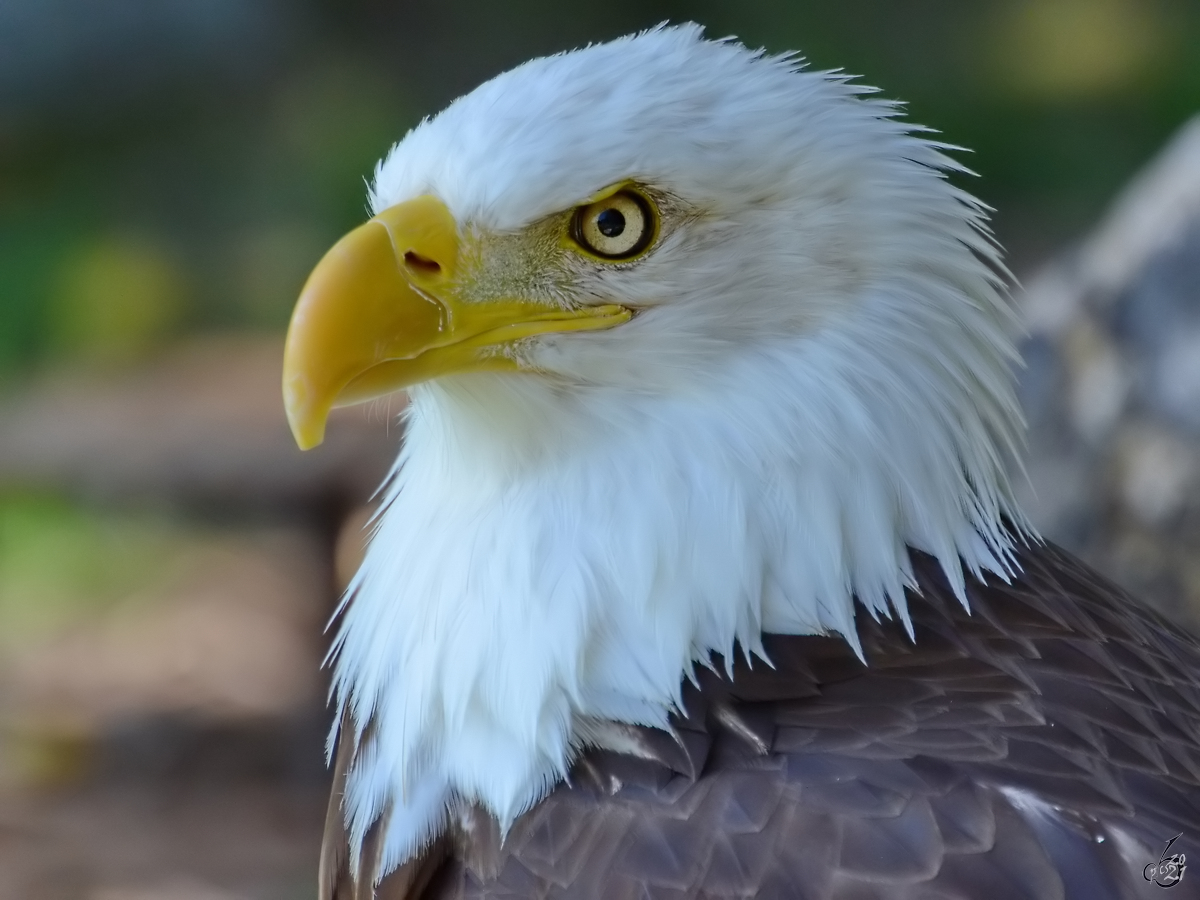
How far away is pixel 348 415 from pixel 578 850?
2.61 m

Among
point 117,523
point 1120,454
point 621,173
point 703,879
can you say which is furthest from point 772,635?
point 117,523

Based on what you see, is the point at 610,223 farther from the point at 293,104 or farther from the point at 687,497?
the point at 293,104

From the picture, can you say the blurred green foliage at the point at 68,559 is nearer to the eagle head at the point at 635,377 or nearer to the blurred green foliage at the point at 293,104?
the blurred green foliage at the point at 293,104

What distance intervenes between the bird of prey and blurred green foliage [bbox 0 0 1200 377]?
11.3ft

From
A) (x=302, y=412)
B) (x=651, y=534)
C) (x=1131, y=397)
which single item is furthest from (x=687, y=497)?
(x=1131, y=397)

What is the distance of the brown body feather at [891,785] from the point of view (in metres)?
1.17

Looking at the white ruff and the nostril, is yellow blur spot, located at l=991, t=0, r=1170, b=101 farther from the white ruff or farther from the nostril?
the nostril

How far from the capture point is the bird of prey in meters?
1.26

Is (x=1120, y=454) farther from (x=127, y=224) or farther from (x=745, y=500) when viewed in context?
(x=127, y=224)

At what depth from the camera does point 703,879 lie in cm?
117

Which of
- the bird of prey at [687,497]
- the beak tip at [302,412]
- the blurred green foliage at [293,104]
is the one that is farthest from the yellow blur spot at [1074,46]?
the beak tip at [302,412]

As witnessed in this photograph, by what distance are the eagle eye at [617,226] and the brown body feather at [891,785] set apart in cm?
43

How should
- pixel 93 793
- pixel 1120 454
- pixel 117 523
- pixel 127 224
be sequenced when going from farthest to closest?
pixel 127 224, pixel 117 523, pixel 93 793, pixel 1120 454

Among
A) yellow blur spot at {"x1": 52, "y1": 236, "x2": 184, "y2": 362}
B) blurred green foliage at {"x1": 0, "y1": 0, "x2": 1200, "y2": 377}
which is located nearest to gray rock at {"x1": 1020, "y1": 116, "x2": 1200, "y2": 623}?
blurred green foliage at {"x1": 0, "y1": 0, "x2": 1200, "y2": 377}
